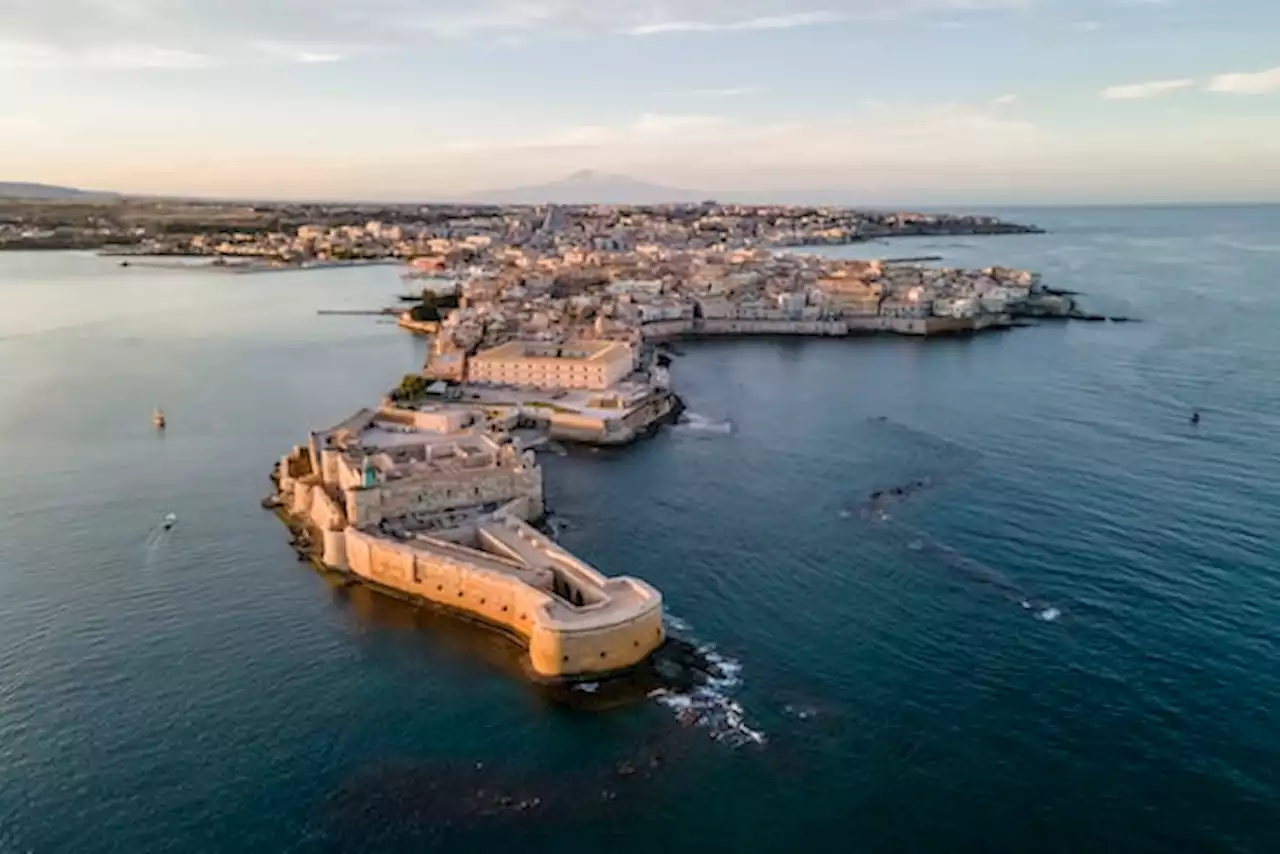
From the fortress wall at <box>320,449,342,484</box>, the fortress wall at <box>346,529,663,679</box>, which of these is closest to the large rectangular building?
the fortress wall at <box>320,449,342,484</box>

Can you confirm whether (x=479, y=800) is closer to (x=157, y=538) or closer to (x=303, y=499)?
(x=303, y=499)

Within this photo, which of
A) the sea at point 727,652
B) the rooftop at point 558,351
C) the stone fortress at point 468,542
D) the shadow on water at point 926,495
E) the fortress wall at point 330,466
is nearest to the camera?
the sea at point 727,652

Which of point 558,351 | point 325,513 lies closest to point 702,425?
point 558,351

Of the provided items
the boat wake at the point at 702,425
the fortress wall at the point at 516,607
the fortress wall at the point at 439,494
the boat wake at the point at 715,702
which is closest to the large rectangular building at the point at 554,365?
the boat wake at the point at 702,425

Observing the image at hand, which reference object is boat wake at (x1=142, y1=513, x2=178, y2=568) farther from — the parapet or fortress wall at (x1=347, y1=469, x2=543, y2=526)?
fortress wall at (x1=347, y1=469, x2=543, y2=526)

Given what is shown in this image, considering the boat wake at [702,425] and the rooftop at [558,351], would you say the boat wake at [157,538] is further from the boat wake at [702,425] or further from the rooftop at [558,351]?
the rooftop at [558,351]

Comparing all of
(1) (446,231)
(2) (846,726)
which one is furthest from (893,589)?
(1) (446,231)
